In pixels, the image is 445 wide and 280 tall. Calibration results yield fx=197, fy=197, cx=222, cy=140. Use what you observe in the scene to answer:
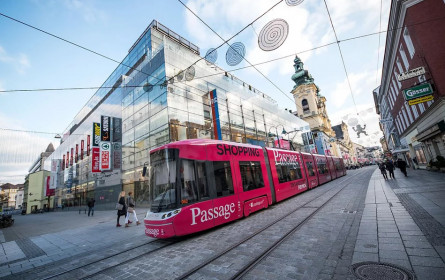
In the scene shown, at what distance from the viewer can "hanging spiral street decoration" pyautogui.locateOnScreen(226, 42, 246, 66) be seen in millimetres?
7039

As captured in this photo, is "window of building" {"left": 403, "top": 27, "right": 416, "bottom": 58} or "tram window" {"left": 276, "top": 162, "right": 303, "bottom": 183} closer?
"tram window" {"left": 276, "top": 162, "right": 303, "bottom": 183}

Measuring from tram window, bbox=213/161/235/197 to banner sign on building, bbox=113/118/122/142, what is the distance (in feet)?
76.5

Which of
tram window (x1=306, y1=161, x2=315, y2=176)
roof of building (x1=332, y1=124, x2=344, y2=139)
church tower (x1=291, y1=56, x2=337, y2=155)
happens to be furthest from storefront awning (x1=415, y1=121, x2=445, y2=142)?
roof of building (x1=332, y1=124, x2=344, y2=139)

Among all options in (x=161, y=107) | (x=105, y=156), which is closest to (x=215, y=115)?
(x=161, y=107)

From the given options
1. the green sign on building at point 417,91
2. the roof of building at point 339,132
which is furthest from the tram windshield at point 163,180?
the roof of building at point 339,132

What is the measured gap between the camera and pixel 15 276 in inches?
196

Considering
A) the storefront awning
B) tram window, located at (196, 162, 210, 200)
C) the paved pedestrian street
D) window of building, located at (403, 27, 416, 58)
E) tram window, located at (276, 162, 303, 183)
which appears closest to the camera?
the paved pedestrian street

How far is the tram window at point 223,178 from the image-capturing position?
7232 millimetres

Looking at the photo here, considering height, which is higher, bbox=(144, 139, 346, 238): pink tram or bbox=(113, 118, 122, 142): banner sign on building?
bbox=(113, 118, 122, 142): banner sign on building

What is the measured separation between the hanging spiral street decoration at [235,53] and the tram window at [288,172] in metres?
6.84

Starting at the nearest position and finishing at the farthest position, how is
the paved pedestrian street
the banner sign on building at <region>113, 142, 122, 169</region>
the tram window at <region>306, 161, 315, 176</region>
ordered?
the paved pedestrian street, the tram window at <region>306, 161, 315, 176</region>, the banner sign on building at <region>113, 142, 122, 169</region>

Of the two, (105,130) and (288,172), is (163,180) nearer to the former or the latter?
(288,172)

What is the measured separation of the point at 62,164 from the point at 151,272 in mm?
56753

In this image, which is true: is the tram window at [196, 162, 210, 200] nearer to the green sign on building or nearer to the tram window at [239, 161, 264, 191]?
the tram window at [239, 161, 264, 191]
